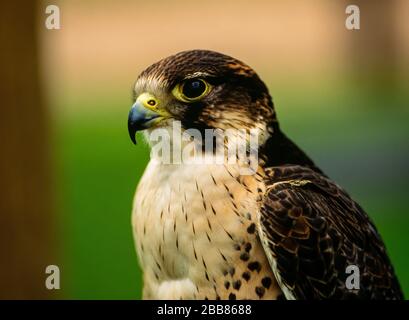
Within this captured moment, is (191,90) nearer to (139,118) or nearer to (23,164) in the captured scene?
(139,118)

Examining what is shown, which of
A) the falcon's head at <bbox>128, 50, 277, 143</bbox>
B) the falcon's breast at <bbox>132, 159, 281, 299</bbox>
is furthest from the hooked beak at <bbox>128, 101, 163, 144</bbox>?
the falcon's breast at <bbox>132, 159, 281, 299</bbox>

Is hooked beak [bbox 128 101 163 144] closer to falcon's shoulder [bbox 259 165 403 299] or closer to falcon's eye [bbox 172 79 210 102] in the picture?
falcon's eye [bbox 172 79 210 102]

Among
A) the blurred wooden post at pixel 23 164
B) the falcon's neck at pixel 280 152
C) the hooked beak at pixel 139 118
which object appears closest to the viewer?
the hooked beak at pixel 139 118

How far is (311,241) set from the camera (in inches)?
63.8

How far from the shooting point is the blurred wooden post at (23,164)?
2295 mm

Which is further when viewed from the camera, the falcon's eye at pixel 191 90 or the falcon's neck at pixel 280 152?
the falcon's neck at pixel 280 152

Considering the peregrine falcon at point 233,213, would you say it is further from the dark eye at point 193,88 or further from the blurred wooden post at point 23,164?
the blurred wooden post at point 23,164

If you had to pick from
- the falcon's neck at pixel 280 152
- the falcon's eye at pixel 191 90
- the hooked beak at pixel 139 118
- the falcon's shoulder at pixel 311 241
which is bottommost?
the falcon's shoulder at pixel 311 241

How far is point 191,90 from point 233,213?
0.30 metres

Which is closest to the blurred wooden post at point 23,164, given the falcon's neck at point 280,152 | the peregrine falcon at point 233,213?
the peregrine falcon at point 233,213

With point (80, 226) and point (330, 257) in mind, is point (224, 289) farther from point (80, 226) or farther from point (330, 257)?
point (80, 226)
